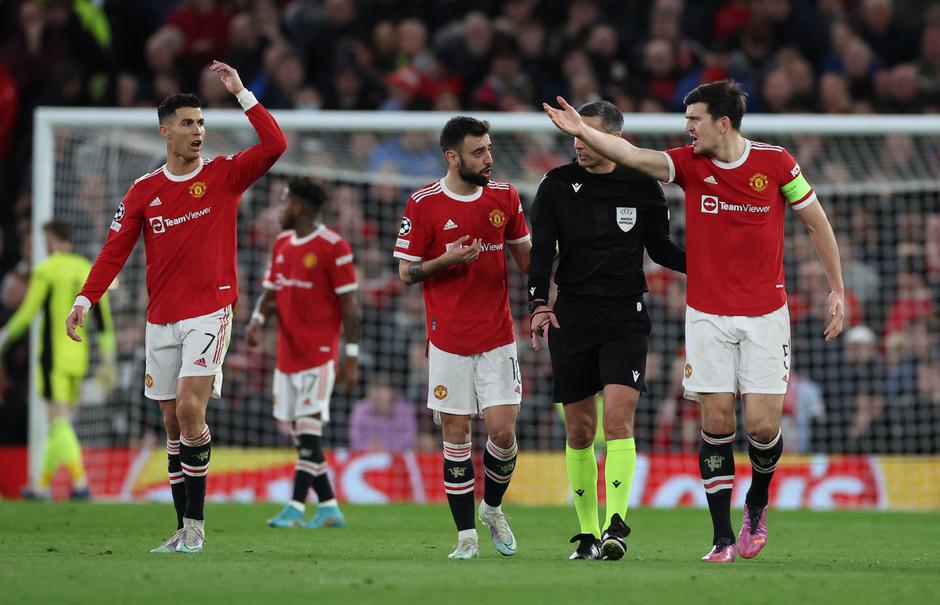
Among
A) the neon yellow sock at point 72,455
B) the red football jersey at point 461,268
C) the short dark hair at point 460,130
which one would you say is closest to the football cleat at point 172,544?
the red football jersey at point 461,268

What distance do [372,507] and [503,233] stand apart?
18.6 feet

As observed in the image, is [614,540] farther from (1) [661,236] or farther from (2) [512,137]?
(2) [512,137]

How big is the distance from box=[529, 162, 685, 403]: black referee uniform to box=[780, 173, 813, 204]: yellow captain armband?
30.0 inches

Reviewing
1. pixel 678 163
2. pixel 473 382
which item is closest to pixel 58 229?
pixel 473 382

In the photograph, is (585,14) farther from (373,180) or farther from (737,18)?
(373,180)

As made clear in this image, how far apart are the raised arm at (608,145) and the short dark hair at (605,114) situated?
0.28m

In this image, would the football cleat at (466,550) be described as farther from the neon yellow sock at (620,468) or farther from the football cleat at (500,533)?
the neon yellow sock at (620,468)

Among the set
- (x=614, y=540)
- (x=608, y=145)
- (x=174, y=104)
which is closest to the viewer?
(x=608, y=145)

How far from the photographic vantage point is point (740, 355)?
8.12 m

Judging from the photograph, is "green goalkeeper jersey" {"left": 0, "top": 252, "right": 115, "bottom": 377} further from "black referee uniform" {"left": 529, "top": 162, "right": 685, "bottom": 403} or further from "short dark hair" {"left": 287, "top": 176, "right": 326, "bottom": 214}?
"black referee uniform" {"left": 529, "top": 162, "right": 685, "bottom": 403}

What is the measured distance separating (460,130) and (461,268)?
0.81 m

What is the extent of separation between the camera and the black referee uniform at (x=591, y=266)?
8.40 metres

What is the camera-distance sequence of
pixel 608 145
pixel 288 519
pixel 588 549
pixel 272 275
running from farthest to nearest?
pixel 272 275 → pixel 288 519 → pixel 588 549 → pixel 608 145

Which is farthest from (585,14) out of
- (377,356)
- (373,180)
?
(377,356)
